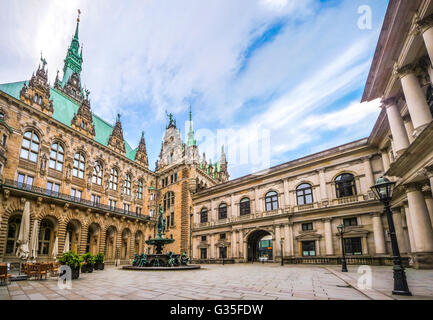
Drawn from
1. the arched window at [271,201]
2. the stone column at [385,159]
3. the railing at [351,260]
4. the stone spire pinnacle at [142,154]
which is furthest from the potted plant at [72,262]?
the stone spire pinnacle at [142,154]

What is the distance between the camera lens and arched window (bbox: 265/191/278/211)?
100ft

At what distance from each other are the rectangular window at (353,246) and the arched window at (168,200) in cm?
2751

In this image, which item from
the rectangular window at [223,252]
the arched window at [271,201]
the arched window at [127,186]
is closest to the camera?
the arched window at [271,201]

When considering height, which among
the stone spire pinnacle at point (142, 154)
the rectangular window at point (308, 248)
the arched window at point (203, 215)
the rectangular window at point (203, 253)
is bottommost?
the rectangular window at point (203, 253)

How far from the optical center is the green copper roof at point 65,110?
90.0ft

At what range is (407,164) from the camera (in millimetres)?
13734

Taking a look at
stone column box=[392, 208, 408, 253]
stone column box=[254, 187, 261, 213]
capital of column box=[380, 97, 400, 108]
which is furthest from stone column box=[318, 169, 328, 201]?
capital of column box=[380, 97, 400, 108]

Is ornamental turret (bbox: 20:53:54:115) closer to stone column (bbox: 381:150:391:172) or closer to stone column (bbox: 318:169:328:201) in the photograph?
stone column (bbox: 318:169:328:201)

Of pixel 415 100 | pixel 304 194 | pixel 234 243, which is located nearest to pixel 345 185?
pixel 304 194

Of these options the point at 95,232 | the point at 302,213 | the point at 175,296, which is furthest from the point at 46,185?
the point at 302,213

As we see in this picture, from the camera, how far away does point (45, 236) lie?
27203mm

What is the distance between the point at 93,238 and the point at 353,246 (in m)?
30.8

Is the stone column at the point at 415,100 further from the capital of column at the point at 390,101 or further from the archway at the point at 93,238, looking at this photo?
the archway at the point at 93,238
